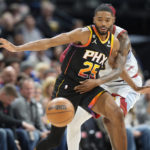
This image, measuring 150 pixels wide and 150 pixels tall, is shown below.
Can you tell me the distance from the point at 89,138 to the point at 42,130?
3.28 ft

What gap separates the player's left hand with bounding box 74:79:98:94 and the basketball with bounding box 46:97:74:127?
11.0 inches

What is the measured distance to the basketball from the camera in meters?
4.98

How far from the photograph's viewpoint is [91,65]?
525 centimetres

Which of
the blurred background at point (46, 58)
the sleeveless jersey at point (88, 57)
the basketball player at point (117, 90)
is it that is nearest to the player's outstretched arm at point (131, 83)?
the basketball player at point (117, 90)

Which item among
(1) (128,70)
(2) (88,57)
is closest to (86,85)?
(2) (88,57)

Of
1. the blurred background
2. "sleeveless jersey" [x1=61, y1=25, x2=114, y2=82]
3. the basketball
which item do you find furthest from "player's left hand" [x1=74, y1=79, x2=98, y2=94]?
the blurred background

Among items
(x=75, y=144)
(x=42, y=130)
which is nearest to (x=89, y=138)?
(x=42, y=130)

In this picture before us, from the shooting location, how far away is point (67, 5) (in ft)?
45.2

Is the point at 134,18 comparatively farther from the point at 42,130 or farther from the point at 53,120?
the point at 53,120

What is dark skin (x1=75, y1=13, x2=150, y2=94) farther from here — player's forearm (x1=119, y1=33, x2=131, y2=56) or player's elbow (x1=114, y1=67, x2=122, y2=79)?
player's elbow (x1=114, y1=67, x2=122, y2=79)

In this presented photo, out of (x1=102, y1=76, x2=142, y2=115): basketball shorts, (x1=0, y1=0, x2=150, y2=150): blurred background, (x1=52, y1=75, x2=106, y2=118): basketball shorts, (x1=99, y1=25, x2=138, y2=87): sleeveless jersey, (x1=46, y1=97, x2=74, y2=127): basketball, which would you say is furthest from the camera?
(x1=0, y1=0, x2=150, y2=150): blurred background

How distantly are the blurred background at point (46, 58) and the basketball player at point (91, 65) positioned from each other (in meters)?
1.66

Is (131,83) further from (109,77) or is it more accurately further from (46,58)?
(46,58)

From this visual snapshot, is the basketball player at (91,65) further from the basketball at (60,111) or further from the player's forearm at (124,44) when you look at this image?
the basketball at (60,111)
